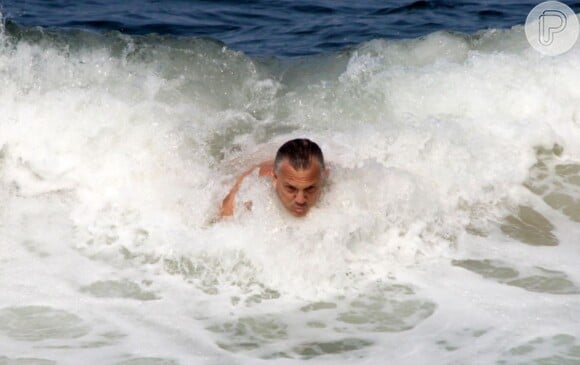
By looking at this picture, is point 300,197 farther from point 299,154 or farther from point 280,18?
point 280,18

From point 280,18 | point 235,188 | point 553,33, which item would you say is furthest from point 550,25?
point 235,188

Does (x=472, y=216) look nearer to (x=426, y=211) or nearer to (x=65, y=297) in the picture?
(x=426, y=211)

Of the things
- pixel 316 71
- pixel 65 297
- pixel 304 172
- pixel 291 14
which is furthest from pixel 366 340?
pixel 291 14

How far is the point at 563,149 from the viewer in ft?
24.3

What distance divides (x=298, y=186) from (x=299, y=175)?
0.28 ft

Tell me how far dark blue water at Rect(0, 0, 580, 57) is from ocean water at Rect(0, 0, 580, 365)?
1.29m

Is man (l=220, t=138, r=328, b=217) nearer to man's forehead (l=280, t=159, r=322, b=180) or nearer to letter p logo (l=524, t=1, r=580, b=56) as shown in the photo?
man's forehead (l=280, t=159, r=322, b=180)

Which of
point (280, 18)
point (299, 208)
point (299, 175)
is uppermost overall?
point (280, 18)

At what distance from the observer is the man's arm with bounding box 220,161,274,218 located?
20.0 feet

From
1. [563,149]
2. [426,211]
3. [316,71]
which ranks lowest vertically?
[426,211]

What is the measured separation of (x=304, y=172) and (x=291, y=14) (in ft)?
18.5

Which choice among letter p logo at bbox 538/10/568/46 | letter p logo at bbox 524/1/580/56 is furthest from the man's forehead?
letter p logo at bbox 538/10/568/46

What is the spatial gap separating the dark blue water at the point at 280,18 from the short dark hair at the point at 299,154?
400 cm

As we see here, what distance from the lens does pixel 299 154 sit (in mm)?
5738
